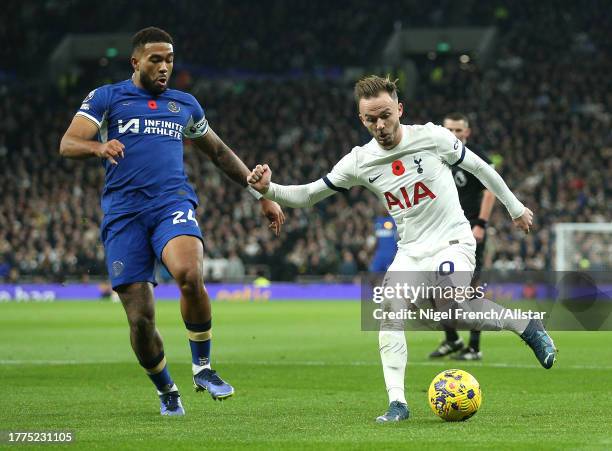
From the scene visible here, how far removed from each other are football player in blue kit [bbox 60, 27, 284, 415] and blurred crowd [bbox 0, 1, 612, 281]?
69.2 feet

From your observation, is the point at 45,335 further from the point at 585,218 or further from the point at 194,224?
the point at 585,218

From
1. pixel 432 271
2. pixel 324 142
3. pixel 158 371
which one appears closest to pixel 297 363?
pixel 158 371

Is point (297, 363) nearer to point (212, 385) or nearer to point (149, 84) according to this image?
point (212, 385)

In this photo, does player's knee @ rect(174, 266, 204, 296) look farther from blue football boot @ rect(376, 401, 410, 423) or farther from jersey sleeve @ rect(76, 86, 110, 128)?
blue football boot @ rect(376, 401, 410, 423)

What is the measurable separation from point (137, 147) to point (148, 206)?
0.44 metres

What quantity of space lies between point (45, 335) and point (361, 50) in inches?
1141

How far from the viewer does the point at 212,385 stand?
7883mm

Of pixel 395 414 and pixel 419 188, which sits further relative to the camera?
pixel 419 188

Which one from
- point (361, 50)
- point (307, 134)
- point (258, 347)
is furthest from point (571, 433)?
point (361, 50)

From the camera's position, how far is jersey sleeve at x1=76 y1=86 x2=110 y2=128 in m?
7.91

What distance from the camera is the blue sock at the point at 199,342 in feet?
26.5

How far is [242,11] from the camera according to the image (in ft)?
154

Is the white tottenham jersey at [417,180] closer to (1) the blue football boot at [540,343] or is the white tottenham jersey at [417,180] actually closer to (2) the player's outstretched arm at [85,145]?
(1) the blue football boot at [540,343]

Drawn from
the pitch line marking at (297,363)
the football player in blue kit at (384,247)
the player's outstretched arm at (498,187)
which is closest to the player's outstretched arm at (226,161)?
the player's outstretched arm at (498,187)
